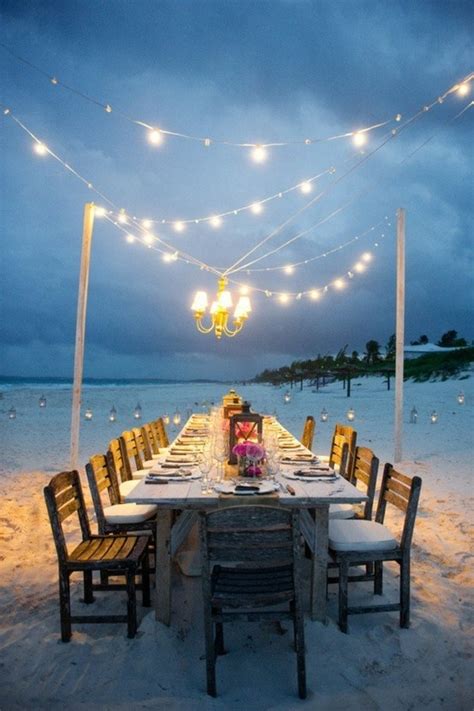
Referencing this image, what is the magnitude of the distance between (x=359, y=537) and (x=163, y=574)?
1.15 m

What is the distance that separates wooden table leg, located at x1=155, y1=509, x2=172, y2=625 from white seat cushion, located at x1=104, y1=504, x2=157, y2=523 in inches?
22.9

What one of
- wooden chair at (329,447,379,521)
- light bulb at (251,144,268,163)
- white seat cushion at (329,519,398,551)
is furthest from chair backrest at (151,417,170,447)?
white seat cushion at (329,519,398,551)

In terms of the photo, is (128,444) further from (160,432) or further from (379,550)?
(379,550)

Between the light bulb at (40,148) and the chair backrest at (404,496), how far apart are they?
4.62 m

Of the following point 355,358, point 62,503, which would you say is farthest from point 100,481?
point 355,358

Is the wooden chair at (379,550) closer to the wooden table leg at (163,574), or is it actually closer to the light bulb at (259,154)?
the wooden table leg at (163,574)

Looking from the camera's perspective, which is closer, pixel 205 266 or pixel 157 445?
pixel 157 445

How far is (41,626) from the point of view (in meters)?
2.50

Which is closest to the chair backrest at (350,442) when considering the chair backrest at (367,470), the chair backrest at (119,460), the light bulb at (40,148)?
the chair backrest at (367,470)

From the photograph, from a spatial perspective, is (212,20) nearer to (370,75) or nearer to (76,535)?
(370,75)

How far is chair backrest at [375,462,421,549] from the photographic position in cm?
244

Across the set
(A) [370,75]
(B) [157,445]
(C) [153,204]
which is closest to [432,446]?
(B) [157,445]

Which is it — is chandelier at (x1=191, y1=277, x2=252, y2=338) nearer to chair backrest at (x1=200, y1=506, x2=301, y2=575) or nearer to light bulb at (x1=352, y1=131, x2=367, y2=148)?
light bulb at (x1=352, y1=131, x2=367, y2=148)

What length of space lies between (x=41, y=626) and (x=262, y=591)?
140 centimetres
